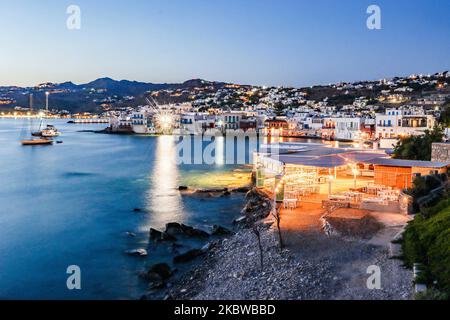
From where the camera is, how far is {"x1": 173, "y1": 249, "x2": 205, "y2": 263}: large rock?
9238mm

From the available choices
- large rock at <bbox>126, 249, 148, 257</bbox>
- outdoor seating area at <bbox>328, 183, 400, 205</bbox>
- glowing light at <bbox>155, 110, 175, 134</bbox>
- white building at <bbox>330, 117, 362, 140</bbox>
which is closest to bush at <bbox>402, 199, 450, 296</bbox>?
outdoor seating area at <bbox>328, 183, 400, 205</bbox>

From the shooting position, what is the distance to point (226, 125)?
228 feet

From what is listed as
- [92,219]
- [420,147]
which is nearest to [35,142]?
[92,219]

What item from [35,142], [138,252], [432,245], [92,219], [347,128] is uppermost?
[347,128]

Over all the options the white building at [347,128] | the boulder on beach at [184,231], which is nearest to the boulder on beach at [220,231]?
the boulder on beach at [184,231]

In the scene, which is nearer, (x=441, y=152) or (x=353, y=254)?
(x=353, y=254)

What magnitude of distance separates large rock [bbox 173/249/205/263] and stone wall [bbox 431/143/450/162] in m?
7.29

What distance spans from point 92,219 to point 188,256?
19.7 ft

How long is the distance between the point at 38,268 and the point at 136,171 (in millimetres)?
17118

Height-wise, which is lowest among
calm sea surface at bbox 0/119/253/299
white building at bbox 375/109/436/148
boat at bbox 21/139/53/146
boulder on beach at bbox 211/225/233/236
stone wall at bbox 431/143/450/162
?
calm sea surface at bbox 0/119/253/299

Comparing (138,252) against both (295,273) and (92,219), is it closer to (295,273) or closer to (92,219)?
(295,273)

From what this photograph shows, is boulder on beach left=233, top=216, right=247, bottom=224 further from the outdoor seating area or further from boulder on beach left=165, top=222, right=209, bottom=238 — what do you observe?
the outdoor seating area

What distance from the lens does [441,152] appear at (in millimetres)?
12125

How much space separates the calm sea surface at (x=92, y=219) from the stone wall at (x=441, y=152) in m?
5.98
